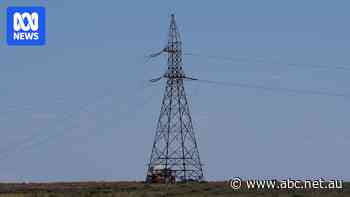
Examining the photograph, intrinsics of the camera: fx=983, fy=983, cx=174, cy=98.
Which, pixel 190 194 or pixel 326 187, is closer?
pixel 190 194

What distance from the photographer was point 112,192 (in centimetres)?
8450

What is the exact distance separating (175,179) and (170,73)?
1258 centimetres

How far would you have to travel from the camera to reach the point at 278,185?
3661 inches

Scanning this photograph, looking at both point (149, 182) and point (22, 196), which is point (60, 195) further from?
point (149, 182)

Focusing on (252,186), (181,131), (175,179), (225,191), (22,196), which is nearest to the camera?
(22,196)

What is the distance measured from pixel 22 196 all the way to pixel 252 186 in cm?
2320

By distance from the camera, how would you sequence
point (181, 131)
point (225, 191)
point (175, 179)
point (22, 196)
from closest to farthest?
1. point (22, 196)
2. point (225, 191)
3. point (181, 131)
4. point (175, 179)

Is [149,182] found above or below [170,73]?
below

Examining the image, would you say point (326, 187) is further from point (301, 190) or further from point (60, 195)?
point (60, 195)

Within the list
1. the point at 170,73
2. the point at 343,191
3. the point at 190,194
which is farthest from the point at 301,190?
the point at 170,73

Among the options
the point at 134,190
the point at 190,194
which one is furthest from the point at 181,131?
the point at 190,194

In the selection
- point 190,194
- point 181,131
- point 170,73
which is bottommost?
point 190,194

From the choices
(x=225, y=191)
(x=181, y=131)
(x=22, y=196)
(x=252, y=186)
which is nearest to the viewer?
(x=22, y=196)

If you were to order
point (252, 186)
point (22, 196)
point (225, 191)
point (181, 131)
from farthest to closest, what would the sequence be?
point (181, 131)
point (252, 186)
point (225, 191)
point (22, 196)
